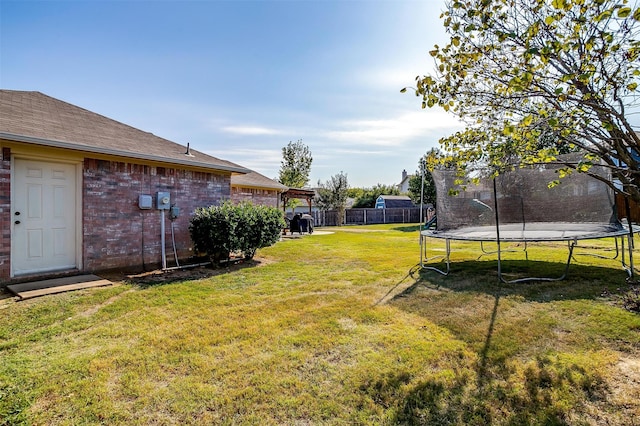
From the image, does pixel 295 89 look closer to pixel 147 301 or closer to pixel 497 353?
pixel 147 301

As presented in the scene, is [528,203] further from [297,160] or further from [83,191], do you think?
[297,160]

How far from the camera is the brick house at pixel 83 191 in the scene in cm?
500

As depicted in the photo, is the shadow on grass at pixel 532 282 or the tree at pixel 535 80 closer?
the tree at pixel 535 80

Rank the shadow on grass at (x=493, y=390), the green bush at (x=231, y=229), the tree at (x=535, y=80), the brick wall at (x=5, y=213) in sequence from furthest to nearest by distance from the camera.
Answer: the green bush at (x=231, y=229)
the brick wall at (x=5, y=213)
the tree at (x=535, y=80)
the shadow on grass at (x=493, y=390)

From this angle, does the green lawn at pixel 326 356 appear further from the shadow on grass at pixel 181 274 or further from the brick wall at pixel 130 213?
the brick wall at pixel 130 213

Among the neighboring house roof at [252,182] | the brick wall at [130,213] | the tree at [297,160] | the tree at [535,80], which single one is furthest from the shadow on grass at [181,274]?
the tree at [297,160]

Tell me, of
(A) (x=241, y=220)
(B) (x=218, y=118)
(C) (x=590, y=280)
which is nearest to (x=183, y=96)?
(B) (x=218, y=118)

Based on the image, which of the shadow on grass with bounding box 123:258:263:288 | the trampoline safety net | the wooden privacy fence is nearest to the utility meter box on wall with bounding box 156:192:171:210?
the shadow on grass with bounding box 123:258:263:288

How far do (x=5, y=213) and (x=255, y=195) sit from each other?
896cm

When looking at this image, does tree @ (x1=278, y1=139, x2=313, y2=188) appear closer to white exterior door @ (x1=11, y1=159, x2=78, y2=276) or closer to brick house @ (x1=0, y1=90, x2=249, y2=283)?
brick house @ (x1=0, y1=90, x2=249, y2=283)

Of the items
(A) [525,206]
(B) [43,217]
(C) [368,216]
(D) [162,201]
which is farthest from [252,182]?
(C) [368,216]

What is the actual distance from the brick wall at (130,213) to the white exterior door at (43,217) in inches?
10.6

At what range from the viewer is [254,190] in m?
13.4

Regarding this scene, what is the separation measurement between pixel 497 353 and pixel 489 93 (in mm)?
2407
